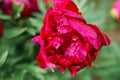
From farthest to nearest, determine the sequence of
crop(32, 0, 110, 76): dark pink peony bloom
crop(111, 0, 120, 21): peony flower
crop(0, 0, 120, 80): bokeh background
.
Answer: crop(111, 0, 120, 21): peony flower < crop(0, 0, 120, 80): bokeh background < crop(32, 0, 110, 76): dark pink peony bloom

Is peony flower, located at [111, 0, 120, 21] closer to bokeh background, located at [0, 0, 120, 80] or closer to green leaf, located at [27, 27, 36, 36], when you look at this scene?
bokeh background, located at [0, 0, 120, 80]

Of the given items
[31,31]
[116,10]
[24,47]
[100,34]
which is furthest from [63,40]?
[116,10]

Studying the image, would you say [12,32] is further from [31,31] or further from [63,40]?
[63,40]

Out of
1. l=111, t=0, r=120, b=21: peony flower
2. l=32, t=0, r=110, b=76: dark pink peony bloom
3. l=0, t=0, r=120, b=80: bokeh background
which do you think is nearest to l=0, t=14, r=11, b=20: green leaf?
l=0, t=0, r=120, b=80: bokeh background

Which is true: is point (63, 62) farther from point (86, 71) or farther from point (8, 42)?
point (86, 71)

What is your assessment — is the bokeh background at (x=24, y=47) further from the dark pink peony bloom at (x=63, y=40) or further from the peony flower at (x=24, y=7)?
the dark pink peony bloom at (x=63, y=40)

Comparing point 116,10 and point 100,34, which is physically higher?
point 100,34

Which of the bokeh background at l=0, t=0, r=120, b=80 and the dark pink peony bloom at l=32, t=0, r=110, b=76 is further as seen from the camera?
the bokeh background at l=0, t=0, r=120, b=80

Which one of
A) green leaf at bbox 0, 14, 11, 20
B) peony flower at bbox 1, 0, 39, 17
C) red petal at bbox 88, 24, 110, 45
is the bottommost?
green leaf at bbox 0, 14, 11, 20

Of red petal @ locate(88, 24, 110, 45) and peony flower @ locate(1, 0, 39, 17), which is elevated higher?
red petal @ locate(88, 24, 110, 45)
